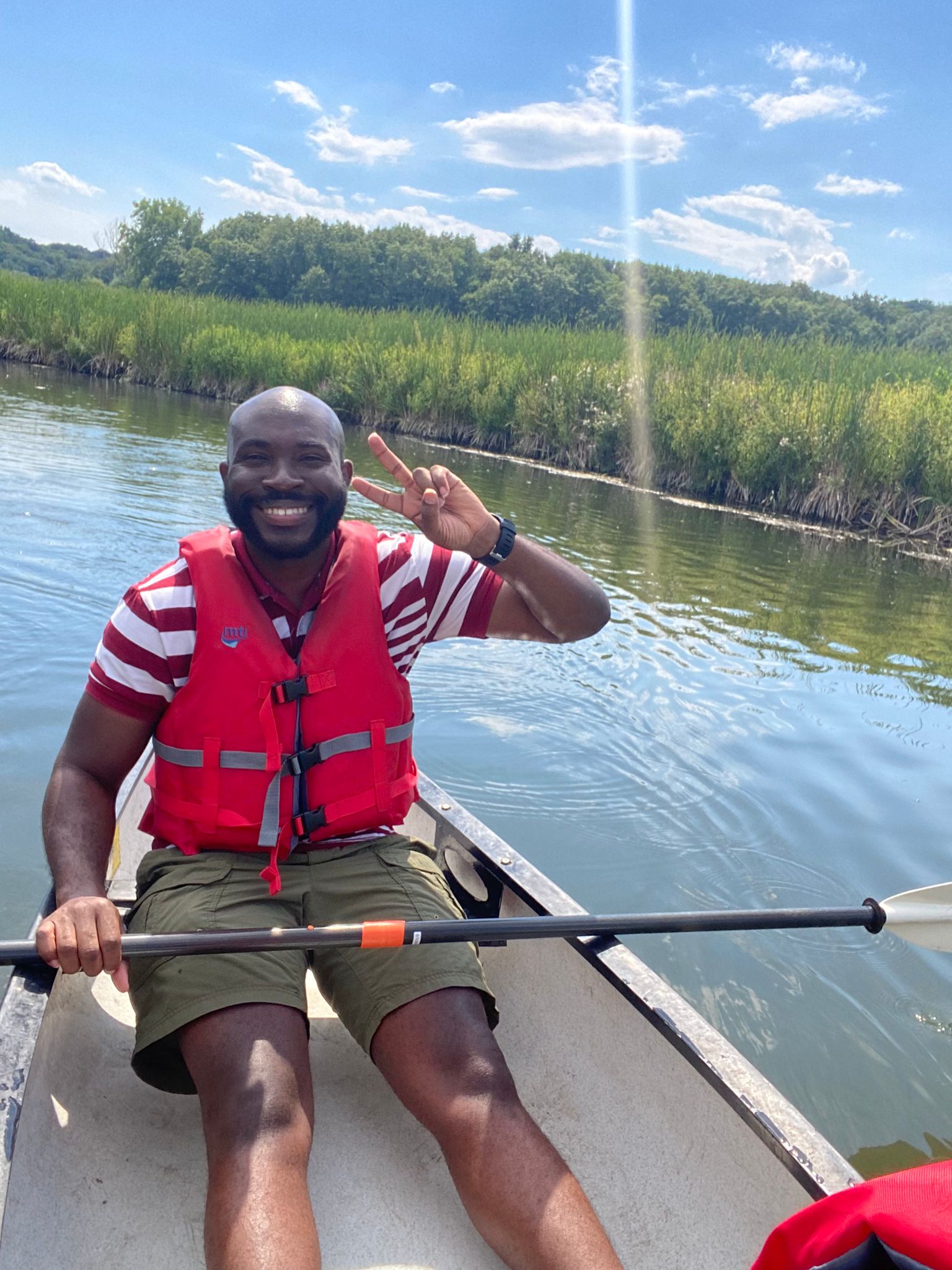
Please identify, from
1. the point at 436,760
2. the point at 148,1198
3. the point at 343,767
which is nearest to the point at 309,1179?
the point at 148,1198

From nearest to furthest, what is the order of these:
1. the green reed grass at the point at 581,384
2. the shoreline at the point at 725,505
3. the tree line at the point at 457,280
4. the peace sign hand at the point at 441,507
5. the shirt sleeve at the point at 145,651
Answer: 1. the shirt sleeve at the point at 145,651
2. the peace sign hand at the point at 441,507
3. the shoreline at the point at 725,505
4. the green reed grass at the point at 581,384
5. the tree line at the point at 457,280

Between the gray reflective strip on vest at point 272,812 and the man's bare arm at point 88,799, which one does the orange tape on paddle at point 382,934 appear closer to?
the gray reflective strip on vest at point 272,812

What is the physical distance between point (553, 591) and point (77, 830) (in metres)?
1.09

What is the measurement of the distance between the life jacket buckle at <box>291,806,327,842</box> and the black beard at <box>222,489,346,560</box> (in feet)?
1.69

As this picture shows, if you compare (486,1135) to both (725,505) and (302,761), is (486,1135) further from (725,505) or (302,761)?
(725,505)

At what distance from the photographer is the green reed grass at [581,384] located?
1107 cm

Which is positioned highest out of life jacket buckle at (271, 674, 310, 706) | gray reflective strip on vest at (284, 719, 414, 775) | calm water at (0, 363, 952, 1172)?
life jacket buckle at (271, 674, 310, 706)

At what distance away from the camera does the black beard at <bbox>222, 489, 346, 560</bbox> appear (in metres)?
2.15

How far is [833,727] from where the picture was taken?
5145 millimetres

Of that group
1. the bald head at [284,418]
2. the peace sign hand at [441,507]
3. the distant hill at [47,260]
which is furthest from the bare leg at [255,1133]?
the distant hill at [47,260]

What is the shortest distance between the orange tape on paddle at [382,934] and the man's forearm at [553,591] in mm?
777

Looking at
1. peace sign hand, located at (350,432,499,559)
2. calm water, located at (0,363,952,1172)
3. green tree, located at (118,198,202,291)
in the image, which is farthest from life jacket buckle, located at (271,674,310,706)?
green tree, located at (118,198,202,291)

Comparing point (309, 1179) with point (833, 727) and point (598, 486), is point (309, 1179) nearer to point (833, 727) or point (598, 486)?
point (833, 727)

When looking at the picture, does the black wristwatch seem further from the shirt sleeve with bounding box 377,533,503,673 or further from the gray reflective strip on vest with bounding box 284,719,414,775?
the gray reflective strip on vest with bounding box 284,719,414,775
